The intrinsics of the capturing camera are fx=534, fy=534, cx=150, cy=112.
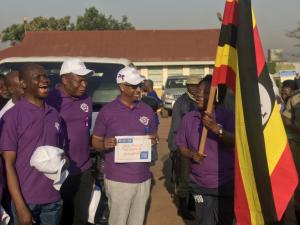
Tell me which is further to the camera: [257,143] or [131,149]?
[131,149]

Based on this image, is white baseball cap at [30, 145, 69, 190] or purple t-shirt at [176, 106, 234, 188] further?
purple t-shirt at [176, 106, 234, 188]

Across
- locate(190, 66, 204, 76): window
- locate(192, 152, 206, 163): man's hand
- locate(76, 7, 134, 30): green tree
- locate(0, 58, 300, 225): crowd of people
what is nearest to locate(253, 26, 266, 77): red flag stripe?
locate(0, 58, 300, 225): crowd of people

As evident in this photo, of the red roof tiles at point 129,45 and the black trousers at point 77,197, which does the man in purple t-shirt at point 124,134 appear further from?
the red roof tiles at point 129,45

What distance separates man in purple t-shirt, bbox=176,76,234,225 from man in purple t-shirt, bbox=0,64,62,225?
1242mm

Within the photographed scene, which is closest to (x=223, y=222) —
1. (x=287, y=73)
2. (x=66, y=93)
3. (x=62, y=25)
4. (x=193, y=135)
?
(x=193, y=135)

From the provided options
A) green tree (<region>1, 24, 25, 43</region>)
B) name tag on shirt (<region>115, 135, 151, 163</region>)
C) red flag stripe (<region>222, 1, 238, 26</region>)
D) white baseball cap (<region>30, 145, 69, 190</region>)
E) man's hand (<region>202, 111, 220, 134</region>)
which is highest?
red flag stripe (<region>222, 1, 238, 26</region>)

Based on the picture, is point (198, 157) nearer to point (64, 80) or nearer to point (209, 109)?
point (209, 109)

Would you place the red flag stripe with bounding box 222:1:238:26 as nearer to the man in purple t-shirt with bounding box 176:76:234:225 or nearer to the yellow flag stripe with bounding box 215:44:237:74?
the yellow flag stripe with bounding box 215:44:237:74

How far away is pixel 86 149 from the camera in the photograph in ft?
17.0

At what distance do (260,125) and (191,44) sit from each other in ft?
103

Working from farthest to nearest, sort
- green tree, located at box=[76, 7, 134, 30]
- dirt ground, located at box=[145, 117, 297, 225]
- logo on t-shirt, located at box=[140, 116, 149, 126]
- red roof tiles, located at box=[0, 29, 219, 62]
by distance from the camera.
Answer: green tree, located at box=[76, 7, 134, 30] < red roof tiles, located at box=[0, 29, 219, 62] < dirt ground, located at box=[145, 117, 297, 225] < logo on t-shirt, located at box=[140, 116, 149, 126]

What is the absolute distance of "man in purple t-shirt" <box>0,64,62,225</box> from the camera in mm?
3852

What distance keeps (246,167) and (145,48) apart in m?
31.0

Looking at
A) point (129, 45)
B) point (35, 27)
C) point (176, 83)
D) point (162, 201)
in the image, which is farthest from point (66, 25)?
point (162, 201)
